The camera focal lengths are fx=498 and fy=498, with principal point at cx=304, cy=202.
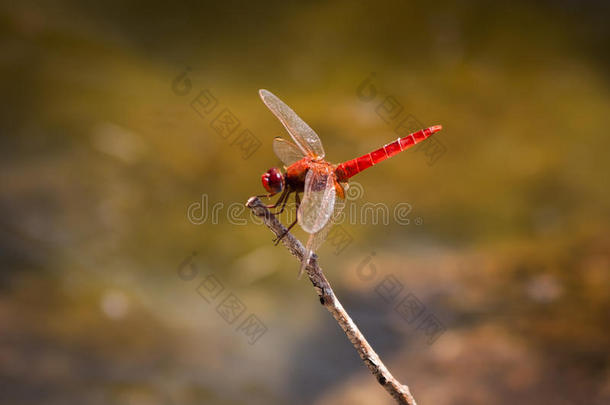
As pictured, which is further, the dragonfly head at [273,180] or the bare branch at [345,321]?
the dragonfly head at [273,180]

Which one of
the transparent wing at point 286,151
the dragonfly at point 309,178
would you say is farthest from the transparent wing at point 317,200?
the transparent wing at point 286,151

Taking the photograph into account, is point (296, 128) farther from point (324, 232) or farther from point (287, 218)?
point (287, 218)

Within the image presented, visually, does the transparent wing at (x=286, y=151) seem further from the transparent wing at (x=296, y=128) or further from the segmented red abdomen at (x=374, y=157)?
the segmented red abdomen at (x=374, y=157)

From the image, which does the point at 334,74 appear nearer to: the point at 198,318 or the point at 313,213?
the point at 198,318

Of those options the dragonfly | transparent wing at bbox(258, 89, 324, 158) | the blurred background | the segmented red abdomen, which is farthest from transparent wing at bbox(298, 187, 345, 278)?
the blurred background

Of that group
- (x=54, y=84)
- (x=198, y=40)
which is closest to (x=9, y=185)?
(x=54, y=84)

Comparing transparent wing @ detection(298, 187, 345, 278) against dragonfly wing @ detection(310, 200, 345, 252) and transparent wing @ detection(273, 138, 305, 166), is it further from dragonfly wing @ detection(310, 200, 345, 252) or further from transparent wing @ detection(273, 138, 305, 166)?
transparent wing @ detection(273, 138, 305, 166)
